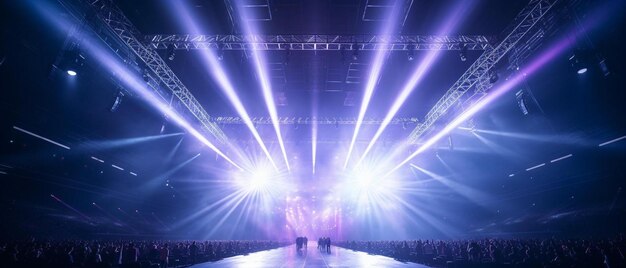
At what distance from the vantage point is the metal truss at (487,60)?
32.1 ft

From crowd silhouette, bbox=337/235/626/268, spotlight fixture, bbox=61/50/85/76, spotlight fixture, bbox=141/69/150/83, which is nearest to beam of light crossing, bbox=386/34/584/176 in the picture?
crowd silhouette, bbox=337/235/626/268

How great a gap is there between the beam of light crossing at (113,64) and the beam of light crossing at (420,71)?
1250cm

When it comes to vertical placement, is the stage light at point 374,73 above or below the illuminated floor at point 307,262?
above

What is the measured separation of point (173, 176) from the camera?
75.5ft

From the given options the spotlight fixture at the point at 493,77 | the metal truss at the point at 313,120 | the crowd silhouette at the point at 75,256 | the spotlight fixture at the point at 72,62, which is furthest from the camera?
the metal truss at the point at 313,120

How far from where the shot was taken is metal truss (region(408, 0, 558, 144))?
385 inches

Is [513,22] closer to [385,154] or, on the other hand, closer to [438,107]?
[438,107]

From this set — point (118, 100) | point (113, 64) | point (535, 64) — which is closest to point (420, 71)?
point (535, 64)

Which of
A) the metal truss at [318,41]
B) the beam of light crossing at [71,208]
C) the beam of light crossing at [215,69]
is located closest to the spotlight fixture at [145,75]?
the metal truss at [318,41]

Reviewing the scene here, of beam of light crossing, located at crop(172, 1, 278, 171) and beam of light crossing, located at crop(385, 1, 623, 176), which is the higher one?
beam of light crossing, located at crop(172, 1, 278, 171)

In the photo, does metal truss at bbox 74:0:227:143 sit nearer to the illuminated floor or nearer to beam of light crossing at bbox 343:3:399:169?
the illuminated floor

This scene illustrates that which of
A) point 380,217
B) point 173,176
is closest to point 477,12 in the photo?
point 173,176

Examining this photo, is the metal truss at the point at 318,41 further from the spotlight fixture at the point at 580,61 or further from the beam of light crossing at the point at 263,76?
the spotlight fixture at the point at 580,61

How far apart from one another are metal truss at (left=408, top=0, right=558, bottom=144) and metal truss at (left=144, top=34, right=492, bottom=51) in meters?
0.58
